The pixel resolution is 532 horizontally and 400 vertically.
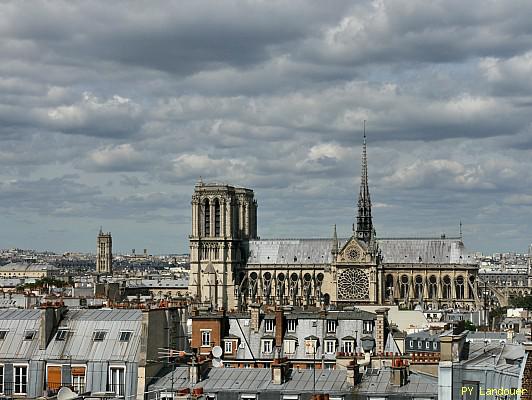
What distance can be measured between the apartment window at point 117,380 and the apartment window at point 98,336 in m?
1.53

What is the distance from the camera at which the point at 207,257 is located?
193m

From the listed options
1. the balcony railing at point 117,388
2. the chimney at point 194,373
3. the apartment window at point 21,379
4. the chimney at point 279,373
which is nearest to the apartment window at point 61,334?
the apartment window at point 21,379

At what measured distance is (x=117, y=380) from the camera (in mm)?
42188

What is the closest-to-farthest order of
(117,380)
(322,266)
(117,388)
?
(117,388)
(117,380)
(322,266)

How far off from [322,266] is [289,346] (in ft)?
429

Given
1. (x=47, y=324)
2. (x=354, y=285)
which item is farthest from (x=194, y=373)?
(x=354, y=285)

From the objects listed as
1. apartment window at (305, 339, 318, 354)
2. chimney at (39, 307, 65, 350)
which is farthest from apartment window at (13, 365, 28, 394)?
apartment window at (305, 339, 318, 354)

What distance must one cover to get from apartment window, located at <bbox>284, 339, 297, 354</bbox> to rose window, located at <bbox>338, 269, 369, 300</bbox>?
120352 millimetres

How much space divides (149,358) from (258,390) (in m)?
4.13

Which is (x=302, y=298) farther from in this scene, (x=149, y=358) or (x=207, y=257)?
(x=149, y=358)

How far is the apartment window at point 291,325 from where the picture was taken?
207ft

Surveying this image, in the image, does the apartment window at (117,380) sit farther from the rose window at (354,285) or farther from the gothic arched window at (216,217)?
the gothic arched window at (216,217)

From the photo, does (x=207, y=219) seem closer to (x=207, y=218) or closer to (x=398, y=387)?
(x=207, y=218)

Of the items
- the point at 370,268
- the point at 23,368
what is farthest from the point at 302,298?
the point at 23,368
